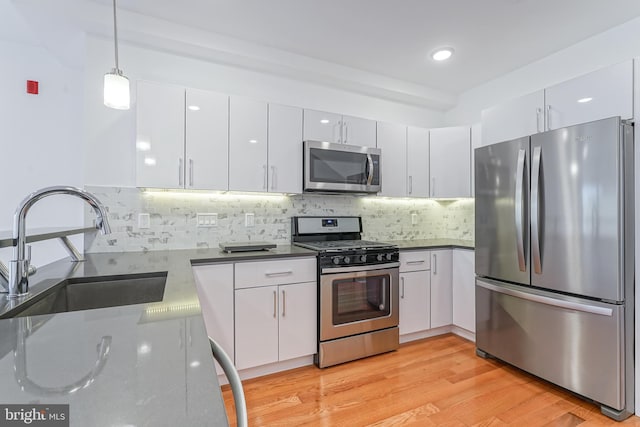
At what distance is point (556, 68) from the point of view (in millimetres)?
2803

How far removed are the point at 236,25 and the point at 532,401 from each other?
3414 millimetres

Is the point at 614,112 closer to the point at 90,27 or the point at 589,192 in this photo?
the point at 589,192

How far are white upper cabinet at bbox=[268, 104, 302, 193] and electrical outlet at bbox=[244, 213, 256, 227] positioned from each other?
37 centimetres

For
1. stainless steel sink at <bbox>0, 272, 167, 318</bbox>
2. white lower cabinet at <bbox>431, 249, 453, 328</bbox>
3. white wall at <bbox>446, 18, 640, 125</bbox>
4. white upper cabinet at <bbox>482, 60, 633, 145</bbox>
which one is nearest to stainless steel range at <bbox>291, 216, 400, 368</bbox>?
white lower cabinet at <bbox>431, 249, 453, 328</bbox>

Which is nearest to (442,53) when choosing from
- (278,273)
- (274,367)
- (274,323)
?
(278,273)

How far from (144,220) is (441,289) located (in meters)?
2.78

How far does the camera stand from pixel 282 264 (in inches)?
94.4

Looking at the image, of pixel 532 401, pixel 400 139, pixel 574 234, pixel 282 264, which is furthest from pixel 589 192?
pixel 282 264

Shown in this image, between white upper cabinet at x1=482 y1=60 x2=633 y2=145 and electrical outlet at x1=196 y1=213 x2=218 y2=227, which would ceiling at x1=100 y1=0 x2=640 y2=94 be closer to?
white upper cabinet at x1=482 y1=60 x2=633 y2=145

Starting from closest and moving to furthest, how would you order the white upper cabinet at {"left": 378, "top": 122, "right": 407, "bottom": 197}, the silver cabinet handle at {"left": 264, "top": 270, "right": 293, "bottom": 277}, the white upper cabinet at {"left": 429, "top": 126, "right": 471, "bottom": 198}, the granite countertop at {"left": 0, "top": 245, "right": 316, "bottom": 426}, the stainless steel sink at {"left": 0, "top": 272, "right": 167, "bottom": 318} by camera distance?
the granite countertop at {"left": 0, "top": 245, "right": 316, "bottom": 426}
the stainless steel sink at {"left": 0, "top": 272, "right": 167, "bottom": 318}
the silver cabinet handle at {"left": 264, "top": 270, "right": 293, "bottom": 277}
the white upper cabinet at {"left": 378, "top": 122, "right": 407, "bottom": 197}
the white upper cabinet at {"left": 429, "top": 126, "right": 471, "bottom": 198}

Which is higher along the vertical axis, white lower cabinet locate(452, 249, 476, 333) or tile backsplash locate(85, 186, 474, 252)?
tile backsplash locate(85, 186, 474, 252)

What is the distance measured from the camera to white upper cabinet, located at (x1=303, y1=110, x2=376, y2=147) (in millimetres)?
2824

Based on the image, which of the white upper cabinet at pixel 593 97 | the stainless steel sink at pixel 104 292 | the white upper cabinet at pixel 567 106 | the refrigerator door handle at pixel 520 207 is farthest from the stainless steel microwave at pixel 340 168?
the stainless steel sink at pixel 104 292

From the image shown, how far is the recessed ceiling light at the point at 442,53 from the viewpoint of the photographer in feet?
8.96
